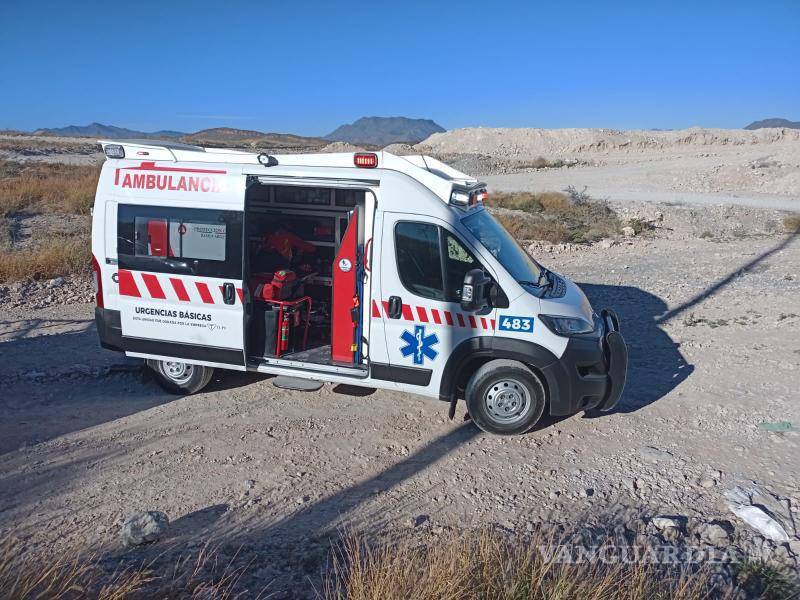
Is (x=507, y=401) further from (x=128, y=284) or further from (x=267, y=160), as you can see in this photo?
(x=128, y=284)

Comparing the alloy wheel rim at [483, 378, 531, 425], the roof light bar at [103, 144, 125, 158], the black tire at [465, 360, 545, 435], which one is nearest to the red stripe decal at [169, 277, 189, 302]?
A: the roof light bar at [103, 144, 125, 158]

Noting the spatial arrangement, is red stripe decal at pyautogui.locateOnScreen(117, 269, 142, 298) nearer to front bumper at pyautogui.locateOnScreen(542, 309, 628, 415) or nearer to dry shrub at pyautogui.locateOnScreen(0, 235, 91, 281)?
front bumper at pyautogui.locateOnScreen(542, 309, 628, 415)

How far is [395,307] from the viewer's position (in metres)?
5.73

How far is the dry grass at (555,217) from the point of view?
52.3 ft

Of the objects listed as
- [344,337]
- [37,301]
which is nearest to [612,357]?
[344,337]

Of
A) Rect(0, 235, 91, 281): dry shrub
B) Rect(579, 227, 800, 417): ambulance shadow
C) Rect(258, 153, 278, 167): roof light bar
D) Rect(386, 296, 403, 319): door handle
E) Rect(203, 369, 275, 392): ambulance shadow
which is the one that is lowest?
Rect(203, 369, 275, 392): ambulance shadow

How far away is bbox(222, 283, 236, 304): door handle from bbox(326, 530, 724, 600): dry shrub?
319 centimetres

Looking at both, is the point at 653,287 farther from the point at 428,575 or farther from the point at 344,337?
the point at 428,575

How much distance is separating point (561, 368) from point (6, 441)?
478 cm

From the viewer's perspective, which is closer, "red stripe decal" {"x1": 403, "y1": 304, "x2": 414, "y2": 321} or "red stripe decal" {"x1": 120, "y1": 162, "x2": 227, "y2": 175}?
"red stripe decal" {"x1": 403, "y1": 304, "x2": 414, "y2": 321}

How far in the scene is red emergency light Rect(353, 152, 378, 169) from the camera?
231 inches

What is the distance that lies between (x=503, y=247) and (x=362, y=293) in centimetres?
143

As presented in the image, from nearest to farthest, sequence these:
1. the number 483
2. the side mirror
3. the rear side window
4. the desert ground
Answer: the desert ground, the side mirror, the number 483, the rear side window

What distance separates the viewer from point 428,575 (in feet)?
10.2
